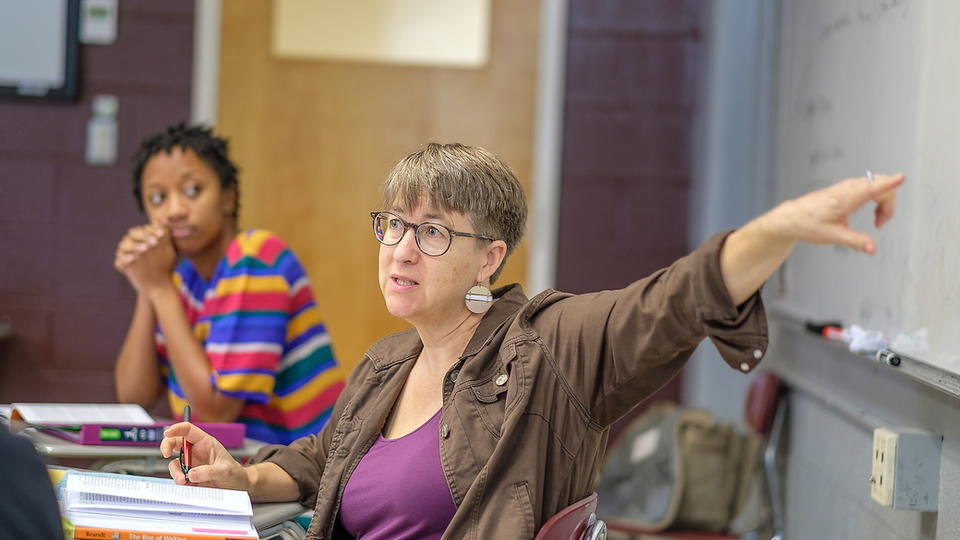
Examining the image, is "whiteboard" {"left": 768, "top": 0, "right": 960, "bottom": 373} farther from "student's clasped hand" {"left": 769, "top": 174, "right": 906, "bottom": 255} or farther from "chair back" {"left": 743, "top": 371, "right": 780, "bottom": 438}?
"student's clasped hand" {"left": 769, "top": 174, "right": 906, "bottom": 255}

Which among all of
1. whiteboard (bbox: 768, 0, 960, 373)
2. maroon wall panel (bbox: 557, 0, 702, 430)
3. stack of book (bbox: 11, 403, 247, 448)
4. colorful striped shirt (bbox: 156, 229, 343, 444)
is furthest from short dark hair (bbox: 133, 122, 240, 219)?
maroon wall panel (bbox: 557, 0, 702, 430)

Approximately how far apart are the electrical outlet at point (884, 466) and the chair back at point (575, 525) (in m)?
0.62

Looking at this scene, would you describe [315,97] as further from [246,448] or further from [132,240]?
[246,448]

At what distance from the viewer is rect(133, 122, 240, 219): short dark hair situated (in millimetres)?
2469

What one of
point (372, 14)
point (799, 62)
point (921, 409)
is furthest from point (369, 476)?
point (372, 14)

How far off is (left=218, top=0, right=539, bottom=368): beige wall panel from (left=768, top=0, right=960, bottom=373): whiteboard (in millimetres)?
1198

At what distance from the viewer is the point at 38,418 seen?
1950 millimetres

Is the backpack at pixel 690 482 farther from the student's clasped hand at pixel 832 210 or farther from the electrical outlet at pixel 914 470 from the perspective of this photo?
the student's clasped hand at pixel 832 210

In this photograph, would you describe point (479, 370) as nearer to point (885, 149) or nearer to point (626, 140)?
point (885, 149)

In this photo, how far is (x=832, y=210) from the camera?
115cm

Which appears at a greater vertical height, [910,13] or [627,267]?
[910,13]

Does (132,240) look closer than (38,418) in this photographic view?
No

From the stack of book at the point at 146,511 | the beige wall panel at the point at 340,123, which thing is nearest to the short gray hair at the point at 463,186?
the stack of book at the point at 146,511

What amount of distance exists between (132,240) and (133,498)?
107cm
